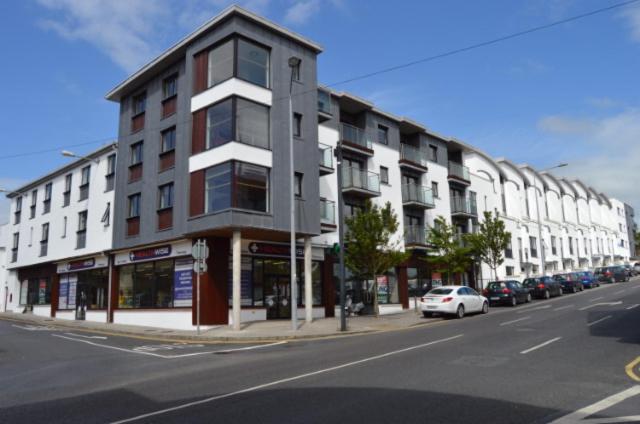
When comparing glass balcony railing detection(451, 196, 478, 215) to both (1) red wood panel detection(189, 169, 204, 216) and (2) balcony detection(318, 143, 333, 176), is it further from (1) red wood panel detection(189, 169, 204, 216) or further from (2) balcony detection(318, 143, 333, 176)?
(1) red wood panel detection(189, 169, 204, 216)

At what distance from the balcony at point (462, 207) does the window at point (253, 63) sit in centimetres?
1926

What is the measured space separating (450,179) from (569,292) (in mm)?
12979

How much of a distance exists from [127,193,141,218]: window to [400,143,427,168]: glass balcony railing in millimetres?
16107

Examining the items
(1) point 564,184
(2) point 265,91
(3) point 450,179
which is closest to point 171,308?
(2) point 265,91

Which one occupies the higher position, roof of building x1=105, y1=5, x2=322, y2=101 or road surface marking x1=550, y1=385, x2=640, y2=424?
roof of building x1=105, y1=5, x2=322, y2=101

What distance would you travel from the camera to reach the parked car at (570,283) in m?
37.8

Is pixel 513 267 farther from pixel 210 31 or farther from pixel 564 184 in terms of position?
pixel 210 31

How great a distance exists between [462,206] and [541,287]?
304 inches

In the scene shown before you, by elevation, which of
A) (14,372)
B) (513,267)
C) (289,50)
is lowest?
(14,372)

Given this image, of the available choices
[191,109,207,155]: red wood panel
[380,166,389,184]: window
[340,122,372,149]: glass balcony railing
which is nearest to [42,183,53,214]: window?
[191,109,207,155]: red wood panel

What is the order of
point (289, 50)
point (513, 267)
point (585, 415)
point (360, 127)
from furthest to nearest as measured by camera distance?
point (513, 267), point (360, 127), point (289, 50), point (585, 415)

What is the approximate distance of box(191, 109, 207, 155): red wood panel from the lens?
21.2 meters

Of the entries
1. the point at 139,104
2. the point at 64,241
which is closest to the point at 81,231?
the point at 64,241

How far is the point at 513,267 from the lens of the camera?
148 feet
